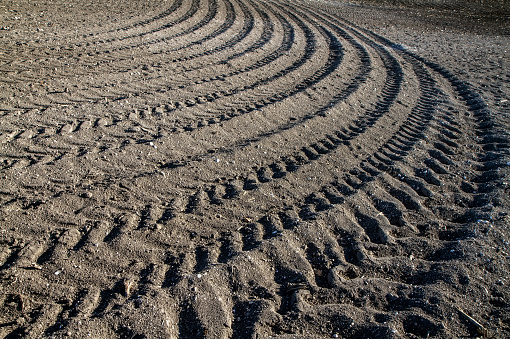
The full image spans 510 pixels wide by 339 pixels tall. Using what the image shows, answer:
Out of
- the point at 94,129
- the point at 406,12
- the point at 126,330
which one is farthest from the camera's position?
the point at 406,12

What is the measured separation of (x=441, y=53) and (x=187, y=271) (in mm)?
9042

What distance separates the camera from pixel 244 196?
355cm

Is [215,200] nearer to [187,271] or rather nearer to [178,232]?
[178,232]

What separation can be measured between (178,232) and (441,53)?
28.8ft

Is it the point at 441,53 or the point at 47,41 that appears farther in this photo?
the point at 441,53

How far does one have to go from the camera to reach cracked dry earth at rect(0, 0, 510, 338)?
2.43 m

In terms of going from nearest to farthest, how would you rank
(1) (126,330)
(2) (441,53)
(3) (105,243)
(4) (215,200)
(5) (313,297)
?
(1) (126,330) < (5) (313,297) < (3) (105,243) < (4) (215,200) < (2) (441,53)

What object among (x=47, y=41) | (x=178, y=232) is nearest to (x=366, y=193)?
(x=178, y=232)

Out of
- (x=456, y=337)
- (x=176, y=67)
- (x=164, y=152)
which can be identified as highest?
(x=176, y=67)

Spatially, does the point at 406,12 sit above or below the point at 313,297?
above

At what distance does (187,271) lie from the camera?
268 cm

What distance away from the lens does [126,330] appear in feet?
7.28

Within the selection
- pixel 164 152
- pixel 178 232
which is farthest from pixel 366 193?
pixel 164 152

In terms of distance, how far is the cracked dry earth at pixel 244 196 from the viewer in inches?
95.7
